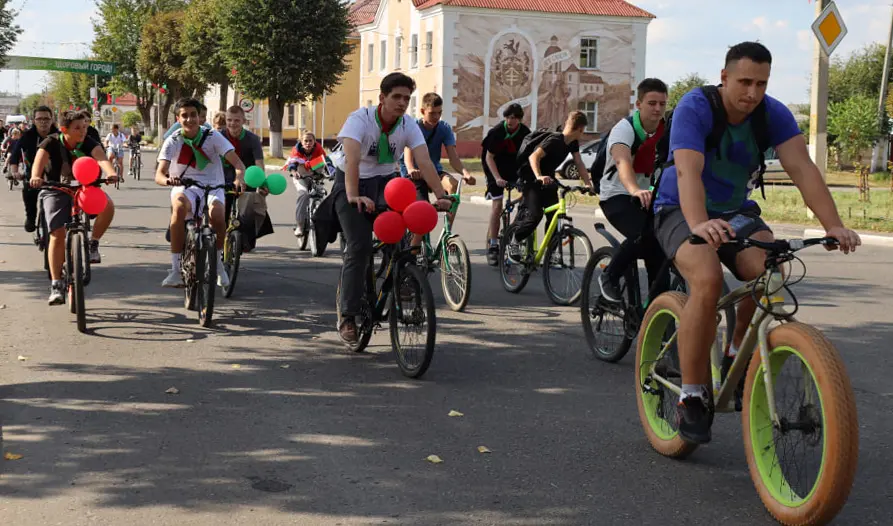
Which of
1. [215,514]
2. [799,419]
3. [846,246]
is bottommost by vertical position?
[215,514]

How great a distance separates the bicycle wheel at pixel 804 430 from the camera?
13.0ft

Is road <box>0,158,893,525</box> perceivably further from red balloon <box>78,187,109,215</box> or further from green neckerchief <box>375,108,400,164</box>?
green neckerchief <box>375,108,400,164</box>

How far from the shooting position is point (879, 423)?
20.0ft

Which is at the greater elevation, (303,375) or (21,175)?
(21,175)

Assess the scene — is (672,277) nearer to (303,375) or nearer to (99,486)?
(303,375)

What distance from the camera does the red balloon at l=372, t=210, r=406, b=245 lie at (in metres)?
7.27

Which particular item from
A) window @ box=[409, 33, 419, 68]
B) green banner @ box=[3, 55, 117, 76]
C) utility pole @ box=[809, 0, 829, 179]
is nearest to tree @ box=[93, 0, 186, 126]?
green banner @ box=[3, 55, 117, 76]

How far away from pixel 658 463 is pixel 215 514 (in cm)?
198

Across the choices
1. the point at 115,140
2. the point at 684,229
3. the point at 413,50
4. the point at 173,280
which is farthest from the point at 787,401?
the point at 413,50

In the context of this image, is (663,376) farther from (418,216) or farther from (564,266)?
(564,266)

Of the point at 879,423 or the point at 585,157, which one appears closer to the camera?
the point at 879,423

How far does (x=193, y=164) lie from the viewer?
10.4 m

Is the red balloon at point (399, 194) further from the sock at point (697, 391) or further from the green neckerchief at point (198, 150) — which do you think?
the green neckerchief at point (198, 150)

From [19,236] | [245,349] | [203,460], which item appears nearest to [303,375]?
[245,349]
